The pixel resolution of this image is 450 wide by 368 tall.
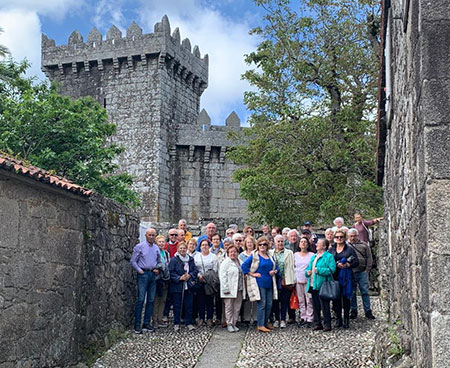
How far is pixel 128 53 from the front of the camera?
91.2 ft

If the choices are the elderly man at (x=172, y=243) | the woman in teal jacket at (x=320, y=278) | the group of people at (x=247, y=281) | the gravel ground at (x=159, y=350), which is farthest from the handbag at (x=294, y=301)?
the elderly man at (x=172, y=243)

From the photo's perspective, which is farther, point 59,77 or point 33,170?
point 59,77

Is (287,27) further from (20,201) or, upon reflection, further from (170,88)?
(20,201)

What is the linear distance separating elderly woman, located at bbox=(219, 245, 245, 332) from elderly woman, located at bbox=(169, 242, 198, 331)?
1.72ft

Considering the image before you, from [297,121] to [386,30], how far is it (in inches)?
429

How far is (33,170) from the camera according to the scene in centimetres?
662

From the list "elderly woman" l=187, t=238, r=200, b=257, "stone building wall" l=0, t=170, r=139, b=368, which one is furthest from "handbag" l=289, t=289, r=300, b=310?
"stone building wall" l=0, t=170, r=139, b=368

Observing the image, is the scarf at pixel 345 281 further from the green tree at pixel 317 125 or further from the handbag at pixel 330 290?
the green tree at pixel 317 125

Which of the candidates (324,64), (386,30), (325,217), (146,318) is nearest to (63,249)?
(146,318)

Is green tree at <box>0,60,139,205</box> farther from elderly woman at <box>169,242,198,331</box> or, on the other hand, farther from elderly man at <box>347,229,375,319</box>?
A: elderly man at <box>347,229,375,319</box>

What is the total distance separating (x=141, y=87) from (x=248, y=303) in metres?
18.8

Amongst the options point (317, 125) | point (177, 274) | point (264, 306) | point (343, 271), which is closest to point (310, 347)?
point (264, 306)

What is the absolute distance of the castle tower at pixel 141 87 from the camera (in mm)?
26812

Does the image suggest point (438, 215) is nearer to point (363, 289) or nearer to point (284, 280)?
point (284, 280)
